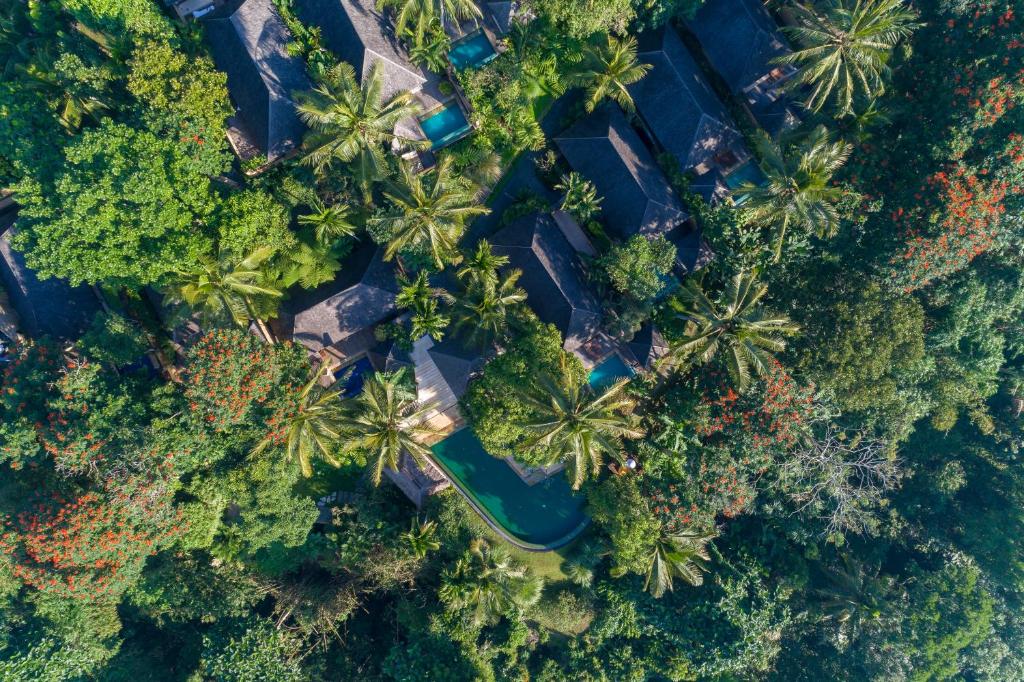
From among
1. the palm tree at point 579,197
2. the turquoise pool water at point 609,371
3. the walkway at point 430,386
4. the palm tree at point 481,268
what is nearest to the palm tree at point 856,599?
the turquoise pool water at point 609,371

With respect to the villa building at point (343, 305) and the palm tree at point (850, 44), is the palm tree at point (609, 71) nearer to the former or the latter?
the palm tree at point (850, 44)

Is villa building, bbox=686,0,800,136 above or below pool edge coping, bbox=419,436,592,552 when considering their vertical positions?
above

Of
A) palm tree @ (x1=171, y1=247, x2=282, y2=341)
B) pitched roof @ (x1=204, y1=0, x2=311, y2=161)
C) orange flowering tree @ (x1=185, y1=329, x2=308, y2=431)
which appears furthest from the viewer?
pitched roof @ (x1=204, y1=0, x2=311, y2=161)

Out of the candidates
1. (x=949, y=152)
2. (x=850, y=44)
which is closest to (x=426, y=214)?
(x=850, y=44)

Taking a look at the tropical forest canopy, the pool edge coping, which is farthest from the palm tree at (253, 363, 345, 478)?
the pool edge coping

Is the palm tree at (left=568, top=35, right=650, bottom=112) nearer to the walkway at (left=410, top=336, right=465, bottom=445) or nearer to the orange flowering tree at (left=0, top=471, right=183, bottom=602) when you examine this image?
the walkway at (left=410, top=336, right=465, bottom=445)

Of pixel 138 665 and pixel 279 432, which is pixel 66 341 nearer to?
pixel 279 432

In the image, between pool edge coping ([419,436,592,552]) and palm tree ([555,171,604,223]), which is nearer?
palm tree ([555,171,604,223])
